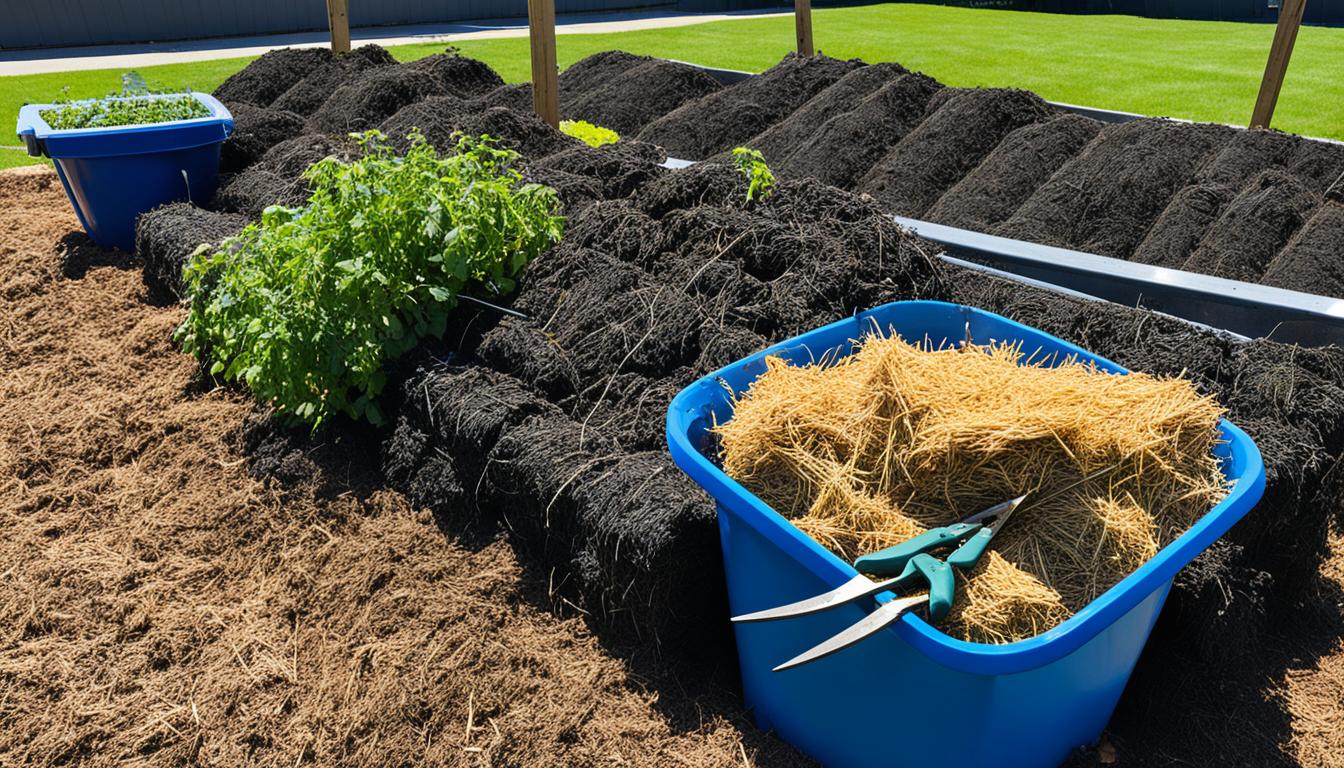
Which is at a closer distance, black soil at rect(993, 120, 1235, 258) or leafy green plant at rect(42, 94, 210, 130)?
black soil at rect(993, 120, 1235, 258)

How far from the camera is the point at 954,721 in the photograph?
1.82 metres

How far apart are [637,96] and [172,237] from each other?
3986 millimetres

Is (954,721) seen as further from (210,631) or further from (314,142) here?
(314,142)

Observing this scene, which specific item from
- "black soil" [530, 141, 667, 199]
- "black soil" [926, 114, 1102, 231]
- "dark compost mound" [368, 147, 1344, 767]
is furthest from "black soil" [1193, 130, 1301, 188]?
"black soil" [530, 141, 667, 199]

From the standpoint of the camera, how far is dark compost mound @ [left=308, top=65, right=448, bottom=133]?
611 centimetres

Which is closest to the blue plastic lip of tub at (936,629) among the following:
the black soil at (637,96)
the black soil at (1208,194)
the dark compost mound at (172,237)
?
the black soil at (1208,194)

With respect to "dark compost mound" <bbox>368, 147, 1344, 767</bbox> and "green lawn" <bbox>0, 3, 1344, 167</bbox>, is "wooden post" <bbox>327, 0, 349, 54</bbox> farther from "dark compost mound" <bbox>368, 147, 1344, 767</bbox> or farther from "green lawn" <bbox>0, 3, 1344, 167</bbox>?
"dark compost mound" <bbox>368, 147, 1344, 767</bbox>

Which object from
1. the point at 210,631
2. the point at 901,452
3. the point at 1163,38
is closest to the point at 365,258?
the point at 210,631

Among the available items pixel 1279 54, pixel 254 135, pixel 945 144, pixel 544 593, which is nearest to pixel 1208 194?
pixel 1279 54

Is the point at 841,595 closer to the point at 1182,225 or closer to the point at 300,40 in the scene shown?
the point at 1182,225

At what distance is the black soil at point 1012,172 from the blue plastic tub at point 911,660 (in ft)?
9.51

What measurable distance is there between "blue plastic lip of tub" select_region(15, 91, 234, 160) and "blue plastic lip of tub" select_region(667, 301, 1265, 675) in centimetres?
406

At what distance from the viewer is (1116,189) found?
4988 mm

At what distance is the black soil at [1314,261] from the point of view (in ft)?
13.4
